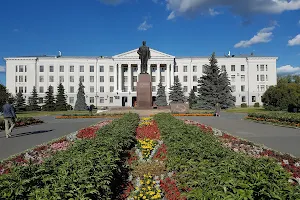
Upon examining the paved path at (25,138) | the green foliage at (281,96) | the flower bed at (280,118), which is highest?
the green foliage at (281,96)

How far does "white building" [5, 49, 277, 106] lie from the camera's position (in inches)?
2608

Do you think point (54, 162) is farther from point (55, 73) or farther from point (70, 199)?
point (55, 73)

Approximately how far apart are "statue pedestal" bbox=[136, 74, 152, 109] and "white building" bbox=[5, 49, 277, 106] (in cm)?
4462

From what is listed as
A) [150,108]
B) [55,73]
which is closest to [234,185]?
[150,108]

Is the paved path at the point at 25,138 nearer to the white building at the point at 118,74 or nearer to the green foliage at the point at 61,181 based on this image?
the green foliage at the point at 61,181

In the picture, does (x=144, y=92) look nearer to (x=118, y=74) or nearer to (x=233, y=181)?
(x=233, y=181)

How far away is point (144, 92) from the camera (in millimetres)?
20891

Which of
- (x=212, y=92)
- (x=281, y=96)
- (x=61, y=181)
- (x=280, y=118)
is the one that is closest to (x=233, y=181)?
(x=61, y=181)

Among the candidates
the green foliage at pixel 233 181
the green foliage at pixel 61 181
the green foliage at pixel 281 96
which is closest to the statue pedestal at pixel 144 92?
the green foliage at pixel 233 181

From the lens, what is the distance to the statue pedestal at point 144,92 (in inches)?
818

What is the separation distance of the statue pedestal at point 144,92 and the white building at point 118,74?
146ft

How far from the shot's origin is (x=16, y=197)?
2.58m

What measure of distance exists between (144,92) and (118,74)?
47477 mm

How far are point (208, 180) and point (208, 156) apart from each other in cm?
117
